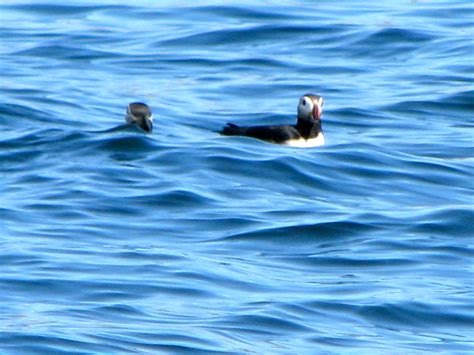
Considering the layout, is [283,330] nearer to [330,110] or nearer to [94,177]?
[94,177]

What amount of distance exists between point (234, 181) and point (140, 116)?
6.57ft

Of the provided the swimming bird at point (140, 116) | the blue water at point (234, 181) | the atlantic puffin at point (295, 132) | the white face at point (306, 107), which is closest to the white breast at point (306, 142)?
the atlantic puffin at point (295, 132)

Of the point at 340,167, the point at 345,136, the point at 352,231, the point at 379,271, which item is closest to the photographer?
the point at 379,271

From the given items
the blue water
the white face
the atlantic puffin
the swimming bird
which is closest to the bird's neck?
the atlantic puffin

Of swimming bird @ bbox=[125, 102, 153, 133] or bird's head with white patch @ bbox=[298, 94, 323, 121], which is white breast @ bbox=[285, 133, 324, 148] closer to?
bird's head with white patch @ bbox=[298, 94, 323, 121]

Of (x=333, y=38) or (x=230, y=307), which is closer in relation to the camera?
(x=230, y=307)

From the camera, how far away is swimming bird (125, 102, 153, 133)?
14.8 meters

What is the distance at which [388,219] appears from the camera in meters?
11.8

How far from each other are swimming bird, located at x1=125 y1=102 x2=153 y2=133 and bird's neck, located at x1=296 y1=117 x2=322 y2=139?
1.34 meters

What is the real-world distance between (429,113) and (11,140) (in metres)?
4.59

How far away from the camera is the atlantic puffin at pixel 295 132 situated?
15.0m

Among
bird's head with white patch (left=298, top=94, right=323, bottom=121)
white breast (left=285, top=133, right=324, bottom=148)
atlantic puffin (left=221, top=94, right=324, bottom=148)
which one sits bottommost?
white breast (left=285, top=133, right=324, bottom=148)

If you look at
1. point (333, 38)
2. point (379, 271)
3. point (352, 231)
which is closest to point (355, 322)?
point (379, 271)

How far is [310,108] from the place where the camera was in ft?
51.6
